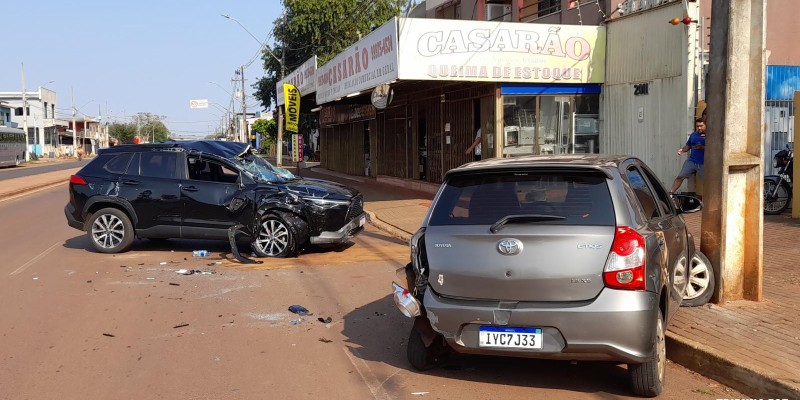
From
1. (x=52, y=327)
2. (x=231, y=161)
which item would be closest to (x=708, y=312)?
(x=52, y=327)

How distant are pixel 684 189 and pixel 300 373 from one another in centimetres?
1157

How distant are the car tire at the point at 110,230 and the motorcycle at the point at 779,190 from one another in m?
11.5

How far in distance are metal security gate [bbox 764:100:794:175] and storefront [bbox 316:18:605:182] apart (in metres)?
3.88

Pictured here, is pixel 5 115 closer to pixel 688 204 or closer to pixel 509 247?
pixel 688 204

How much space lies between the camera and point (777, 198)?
12883mm

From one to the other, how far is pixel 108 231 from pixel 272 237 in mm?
2880

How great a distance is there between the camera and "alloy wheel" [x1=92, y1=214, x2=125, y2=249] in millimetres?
11094

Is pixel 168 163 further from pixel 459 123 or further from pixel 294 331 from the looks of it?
pixel 459 123

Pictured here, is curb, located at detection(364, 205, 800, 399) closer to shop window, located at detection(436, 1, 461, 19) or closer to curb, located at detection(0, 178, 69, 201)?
curb, located at detection(0, 178, 69, 201)

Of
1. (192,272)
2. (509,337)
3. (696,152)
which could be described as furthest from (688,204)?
(696,152)

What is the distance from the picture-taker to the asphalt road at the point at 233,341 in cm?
496

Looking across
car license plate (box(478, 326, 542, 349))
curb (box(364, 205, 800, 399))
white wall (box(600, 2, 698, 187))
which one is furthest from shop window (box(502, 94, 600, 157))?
car license plate (box(478, 326, 542, 349))

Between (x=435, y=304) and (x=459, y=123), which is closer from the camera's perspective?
(x=435, y=304)

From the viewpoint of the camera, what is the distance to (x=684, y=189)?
1452 centimetres
